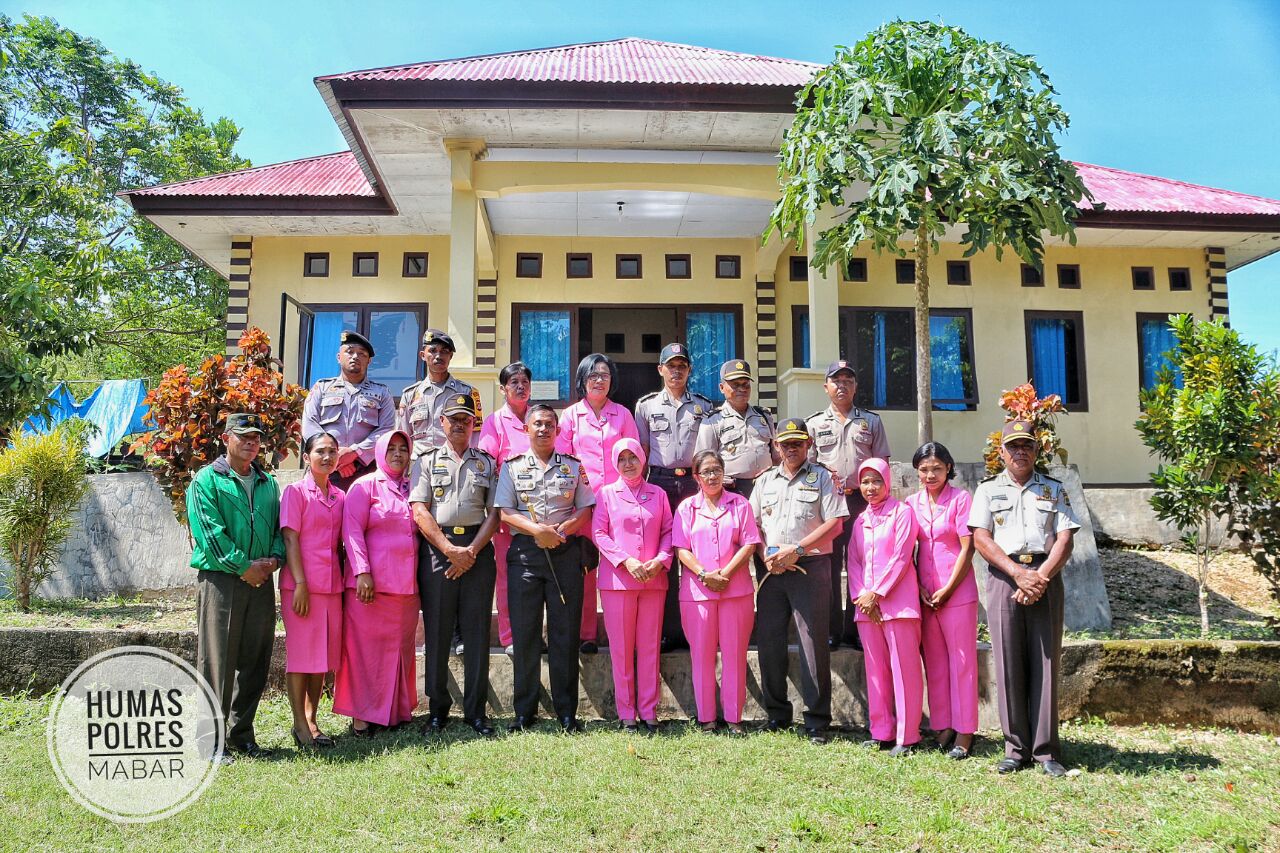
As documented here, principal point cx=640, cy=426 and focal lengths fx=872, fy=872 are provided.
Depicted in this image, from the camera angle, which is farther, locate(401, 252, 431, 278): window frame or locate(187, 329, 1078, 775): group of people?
locate(401, 252, 431, 278): window frame

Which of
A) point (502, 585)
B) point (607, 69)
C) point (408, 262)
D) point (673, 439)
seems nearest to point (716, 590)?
point (673, 439)

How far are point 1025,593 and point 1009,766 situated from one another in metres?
0.94

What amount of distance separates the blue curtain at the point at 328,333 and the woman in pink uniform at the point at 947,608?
9067mm

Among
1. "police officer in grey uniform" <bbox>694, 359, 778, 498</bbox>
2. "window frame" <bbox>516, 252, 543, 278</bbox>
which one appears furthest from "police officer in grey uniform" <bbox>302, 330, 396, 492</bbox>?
"window frame" <bbox>516, 252, 543, 278</bbox>

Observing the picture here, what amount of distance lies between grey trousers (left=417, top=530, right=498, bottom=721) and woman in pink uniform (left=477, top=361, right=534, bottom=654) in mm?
408

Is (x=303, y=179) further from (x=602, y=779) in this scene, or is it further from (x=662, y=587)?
(x=602, y=779)

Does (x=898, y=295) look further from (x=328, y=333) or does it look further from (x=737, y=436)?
(x=328, y=333)

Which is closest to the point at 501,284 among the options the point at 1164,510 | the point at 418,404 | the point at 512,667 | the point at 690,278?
the point at 690,278

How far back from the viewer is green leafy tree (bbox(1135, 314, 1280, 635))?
639cm

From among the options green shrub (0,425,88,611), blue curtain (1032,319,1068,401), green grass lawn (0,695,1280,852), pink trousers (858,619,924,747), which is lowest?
green grass lawn (0,695,1280,852)

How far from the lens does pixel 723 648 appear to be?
214 inches

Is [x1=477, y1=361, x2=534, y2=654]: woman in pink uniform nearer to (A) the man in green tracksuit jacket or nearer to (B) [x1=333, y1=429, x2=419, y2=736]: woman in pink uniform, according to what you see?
(B) [x1=333, y1=429, x2=419, y2=736]: woman in pink uniform

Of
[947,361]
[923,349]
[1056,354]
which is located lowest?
[923,349]

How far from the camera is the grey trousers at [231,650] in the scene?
482cm
